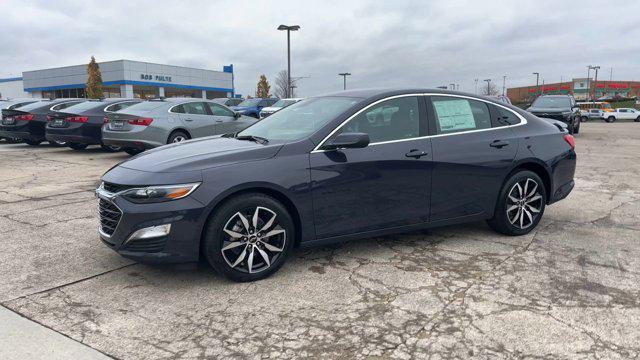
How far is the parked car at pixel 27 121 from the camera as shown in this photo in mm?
14172

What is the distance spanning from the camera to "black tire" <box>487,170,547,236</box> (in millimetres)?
4973

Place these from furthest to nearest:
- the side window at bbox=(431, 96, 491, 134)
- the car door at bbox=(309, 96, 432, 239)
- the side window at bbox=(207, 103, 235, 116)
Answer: the side window at bbox=(207, 103, 235, 116), the side window at bbox=(431, 96, 491, 134), the car door at bbox=(309, 96, 432, 239)

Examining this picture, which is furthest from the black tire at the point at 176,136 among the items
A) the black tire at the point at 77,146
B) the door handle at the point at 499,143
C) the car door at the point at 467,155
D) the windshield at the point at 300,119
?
the door handle at the point at 499,143

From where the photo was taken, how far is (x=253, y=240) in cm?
381

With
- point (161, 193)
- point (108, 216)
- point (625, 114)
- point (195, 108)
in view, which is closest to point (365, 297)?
point (161, 193)

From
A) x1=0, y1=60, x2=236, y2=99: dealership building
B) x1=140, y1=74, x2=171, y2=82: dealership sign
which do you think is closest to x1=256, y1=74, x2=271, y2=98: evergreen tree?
x1=0, y1=60, x2=236, y2=99: dealership building

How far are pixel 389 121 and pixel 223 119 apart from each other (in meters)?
8.21

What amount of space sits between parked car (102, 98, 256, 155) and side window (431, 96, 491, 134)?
19.1 ft

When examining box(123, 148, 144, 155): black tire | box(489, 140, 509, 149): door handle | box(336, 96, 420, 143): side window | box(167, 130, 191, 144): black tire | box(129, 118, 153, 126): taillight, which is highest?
box(336, 96, 420, 143): side window

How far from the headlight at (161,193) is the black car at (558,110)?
1787 cm

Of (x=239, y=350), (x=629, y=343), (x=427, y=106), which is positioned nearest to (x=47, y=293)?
(x=239, y=350)

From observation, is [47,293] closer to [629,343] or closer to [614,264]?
[629,343]

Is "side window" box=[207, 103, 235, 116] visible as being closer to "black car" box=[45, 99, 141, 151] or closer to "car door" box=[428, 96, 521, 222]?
"black car" box=[45, 99, 141, 151]

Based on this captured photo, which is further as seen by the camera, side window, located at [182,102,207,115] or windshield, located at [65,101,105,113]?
windshield, located at [65,101,105,113]
